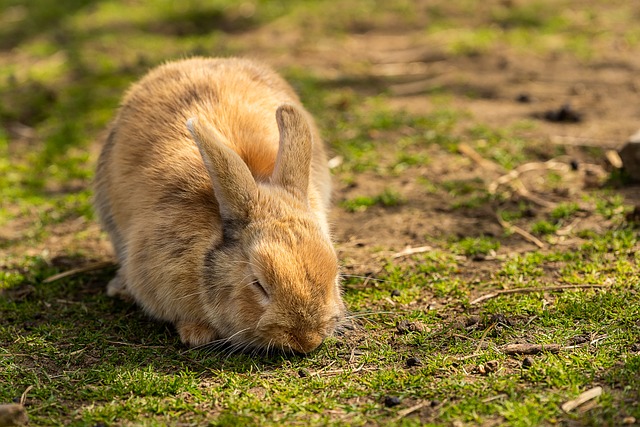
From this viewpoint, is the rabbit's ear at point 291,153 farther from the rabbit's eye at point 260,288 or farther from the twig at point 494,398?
the twig at point 494,398

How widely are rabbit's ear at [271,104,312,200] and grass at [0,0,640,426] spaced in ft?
2.61

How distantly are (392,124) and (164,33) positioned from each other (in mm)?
4070

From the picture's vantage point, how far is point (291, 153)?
4215 millimetres

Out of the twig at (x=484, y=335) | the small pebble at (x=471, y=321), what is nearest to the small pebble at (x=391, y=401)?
the twig at (x=484, y=335)

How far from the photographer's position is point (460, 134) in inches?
273

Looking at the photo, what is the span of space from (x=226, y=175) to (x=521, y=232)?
2.28 metres

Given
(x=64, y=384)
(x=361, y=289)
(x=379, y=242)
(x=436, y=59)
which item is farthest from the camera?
(x=436, y=59)

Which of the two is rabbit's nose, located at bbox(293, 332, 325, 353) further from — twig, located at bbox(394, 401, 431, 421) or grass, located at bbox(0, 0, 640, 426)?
twig, located at bbox(394, 401, 431, 421)

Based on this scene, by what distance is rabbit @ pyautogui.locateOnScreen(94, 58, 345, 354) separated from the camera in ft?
12.3

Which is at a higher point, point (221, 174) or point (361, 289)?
point (221, 174)

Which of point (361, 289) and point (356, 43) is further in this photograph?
point (356, 43)

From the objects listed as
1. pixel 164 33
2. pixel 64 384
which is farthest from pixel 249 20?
pixel 64 384

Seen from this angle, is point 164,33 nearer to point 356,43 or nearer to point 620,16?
point 356,43

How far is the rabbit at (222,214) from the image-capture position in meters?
3.76
